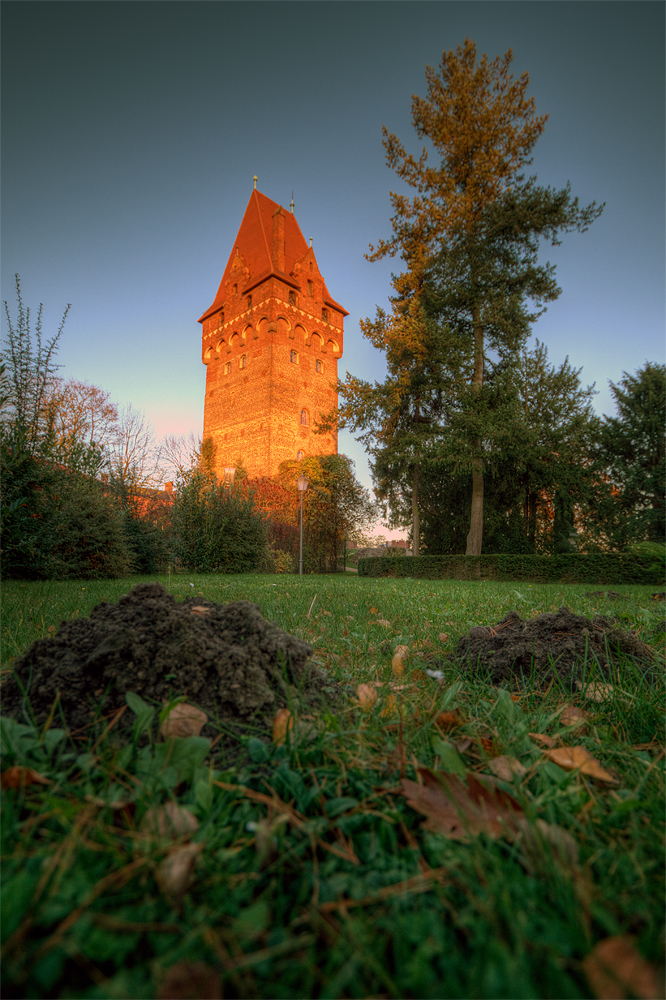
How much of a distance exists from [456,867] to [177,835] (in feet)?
1.56

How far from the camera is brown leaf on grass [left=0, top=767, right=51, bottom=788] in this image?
856mm

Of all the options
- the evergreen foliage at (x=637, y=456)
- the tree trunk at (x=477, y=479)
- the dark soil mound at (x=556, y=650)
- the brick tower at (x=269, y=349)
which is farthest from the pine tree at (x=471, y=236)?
the dark soil mound at (x=556, y=650)

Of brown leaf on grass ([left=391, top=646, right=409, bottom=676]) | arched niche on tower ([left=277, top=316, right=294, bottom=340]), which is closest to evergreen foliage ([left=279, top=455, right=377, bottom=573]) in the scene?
arched niche on tower ([left=277, top=316, right=294, bottom=340])

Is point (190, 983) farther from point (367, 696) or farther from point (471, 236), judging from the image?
point (471, 236)

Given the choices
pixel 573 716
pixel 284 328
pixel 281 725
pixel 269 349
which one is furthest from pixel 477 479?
pixel 284 328

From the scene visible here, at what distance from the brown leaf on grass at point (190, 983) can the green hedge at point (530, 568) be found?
12.8 metres

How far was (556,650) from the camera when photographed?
1833mm

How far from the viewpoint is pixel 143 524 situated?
11.6 m

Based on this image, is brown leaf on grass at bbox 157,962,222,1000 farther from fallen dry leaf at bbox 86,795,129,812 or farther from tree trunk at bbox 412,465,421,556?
tree trunk at bbox 412,465,421,556

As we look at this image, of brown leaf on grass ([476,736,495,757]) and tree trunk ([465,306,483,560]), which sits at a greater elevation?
tree trunk ([465,306,483,560])

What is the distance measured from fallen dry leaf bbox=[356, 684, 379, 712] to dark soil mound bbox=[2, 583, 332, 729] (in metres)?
0.13

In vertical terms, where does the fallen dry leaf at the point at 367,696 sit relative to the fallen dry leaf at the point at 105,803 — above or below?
below

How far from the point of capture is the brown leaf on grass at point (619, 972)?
0.49 metres

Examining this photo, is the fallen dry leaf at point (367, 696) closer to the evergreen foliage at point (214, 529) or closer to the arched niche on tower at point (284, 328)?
the evergreen foliage at point (214, 529)
